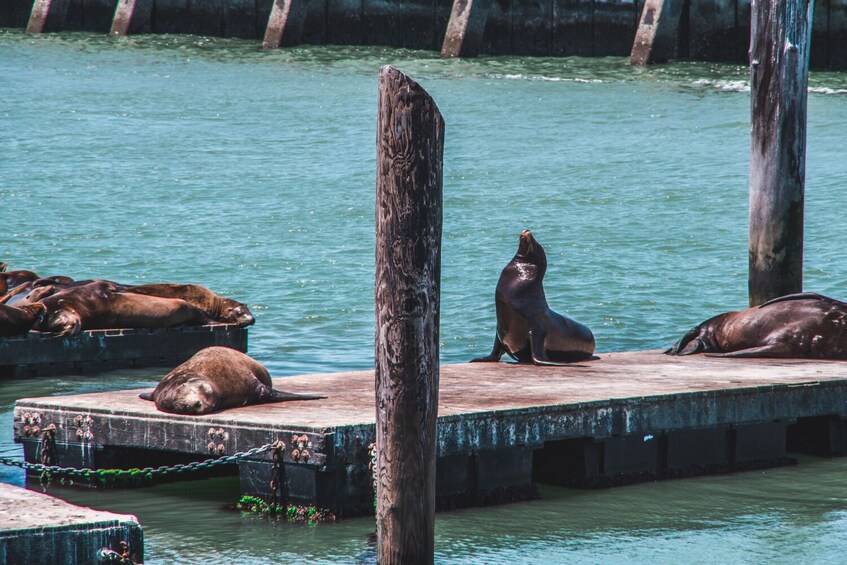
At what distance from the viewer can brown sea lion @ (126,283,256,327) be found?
12812 mm

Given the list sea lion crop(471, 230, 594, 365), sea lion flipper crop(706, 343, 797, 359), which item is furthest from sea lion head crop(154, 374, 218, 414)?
sea lion flipper crop(706, 343, 797, 359)

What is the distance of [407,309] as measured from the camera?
590cm

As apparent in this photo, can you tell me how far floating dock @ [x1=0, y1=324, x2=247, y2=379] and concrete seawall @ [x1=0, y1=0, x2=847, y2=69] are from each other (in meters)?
17.4

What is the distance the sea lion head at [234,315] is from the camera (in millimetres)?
12859

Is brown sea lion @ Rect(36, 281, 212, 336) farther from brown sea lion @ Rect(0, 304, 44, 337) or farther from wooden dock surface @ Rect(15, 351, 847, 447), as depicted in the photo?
wooden dock surface @ Rect(15, 351, 847, 447)

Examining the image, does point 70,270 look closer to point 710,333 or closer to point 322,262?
point 322,262

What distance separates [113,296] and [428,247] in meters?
6.83

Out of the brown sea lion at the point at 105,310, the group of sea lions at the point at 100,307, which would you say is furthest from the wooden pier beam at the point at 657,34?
the brown sea lion at the point at 105,310

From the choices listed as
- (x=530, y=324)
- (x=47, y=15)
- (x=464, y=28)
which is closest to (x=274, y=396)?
(x=530, y=324)

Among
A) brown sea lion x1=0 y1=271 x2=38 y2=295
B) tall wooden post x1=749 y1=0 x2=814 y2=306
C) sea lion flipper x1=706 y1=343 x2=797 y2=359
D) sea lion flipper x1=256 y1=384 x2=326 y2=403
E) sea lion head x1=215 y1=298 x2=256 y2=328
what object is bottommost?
sea lion head x1=215 y1=298 x2=256 y2=328

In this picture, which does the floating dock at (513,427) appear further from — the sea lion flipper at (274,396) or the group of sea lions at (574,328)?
the group of sea lions at (574,328)

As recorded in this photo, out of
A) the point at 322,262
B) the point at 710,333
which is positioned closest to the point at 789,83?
the point at 710,333

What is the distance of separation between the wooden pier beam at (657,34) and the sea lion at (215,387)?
2104 centimetres

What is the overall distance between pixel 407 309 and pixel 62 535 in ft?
5.11
